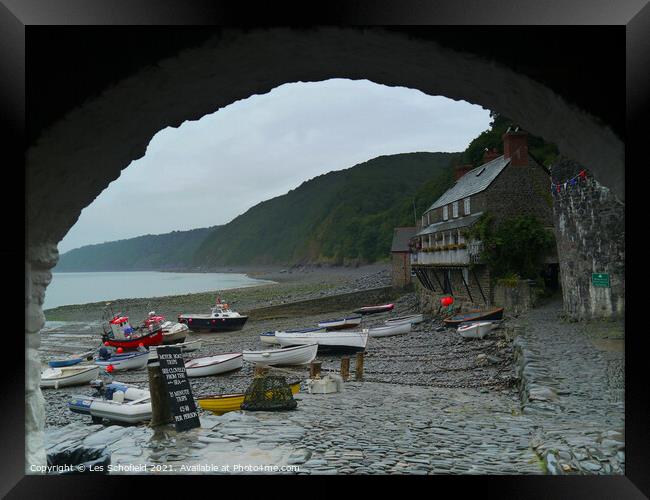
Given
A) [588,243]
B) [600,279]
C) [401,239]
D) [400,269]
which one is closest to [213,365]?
[600,279]

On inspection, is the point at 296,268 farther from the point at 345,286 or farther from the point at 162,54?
the point at 162,54

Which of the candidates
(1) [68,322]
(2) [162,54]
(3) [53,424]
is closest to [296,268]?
(1) [68,322]

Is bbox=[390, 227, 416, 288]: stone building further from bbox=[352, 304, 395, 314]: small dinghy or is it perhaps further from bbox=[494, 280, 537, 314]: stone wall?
bbox=[494, 280, 537, 314]: stone wall

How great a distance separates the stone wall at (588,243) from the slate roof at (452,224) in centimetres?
476

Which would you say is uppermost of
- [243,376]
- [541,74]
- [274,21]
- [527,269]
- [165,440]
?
[274,21]

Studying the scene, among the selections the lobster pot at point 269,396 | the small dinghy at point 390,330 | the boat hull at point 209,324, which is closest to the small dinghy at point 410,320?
the small dinghy at point 390,330

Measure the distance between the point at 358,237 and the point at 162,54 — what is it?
87.0 ft

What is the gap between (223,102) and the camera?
408cm

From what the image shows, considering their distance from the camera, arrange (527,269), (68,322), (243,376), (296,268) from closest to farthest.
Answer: (243,376) → (527,269) → (68,322) → (296,268)

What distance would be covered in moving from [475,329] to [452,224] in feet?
18.4

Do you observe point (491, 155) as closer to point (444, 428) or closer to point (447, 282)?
point (447, 282)

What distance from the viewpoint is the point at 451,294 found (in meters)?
22.1

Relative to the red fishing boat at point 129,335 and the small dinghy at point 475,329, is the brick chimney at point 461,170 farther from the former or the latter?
the red fishing boat at point 129,335

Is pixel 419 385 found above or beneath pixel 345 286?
beneath
